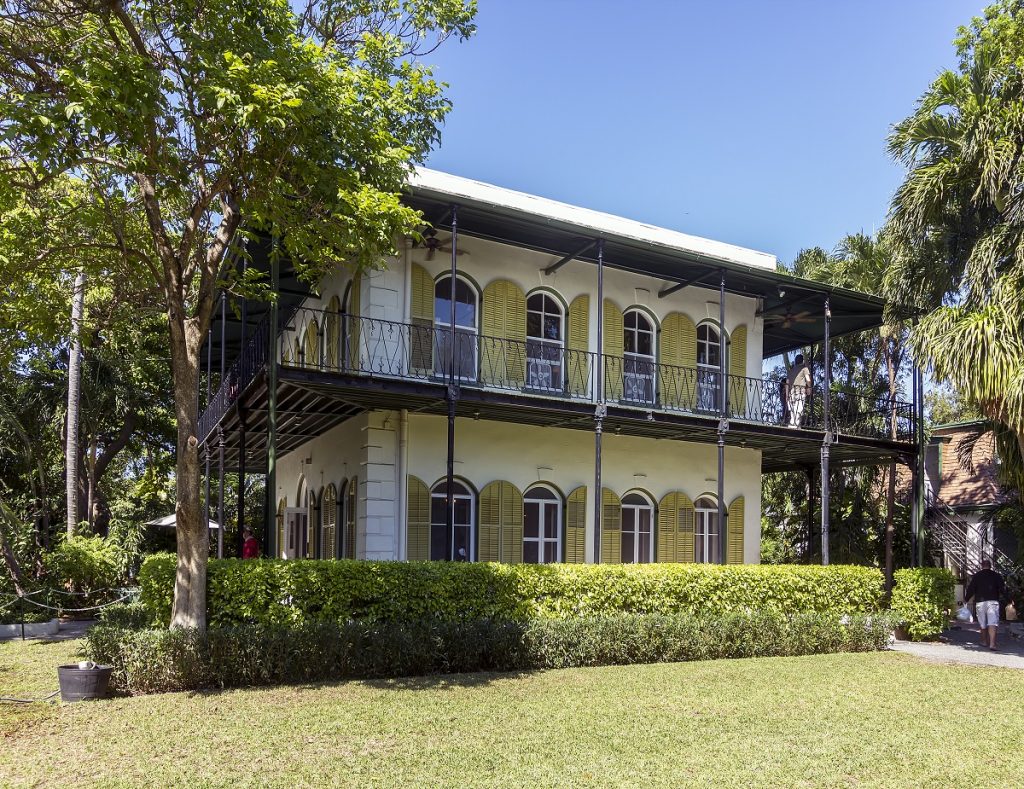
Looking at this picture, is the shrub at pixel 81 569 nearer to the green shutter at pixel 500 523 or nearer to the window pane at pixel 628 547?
the green shutter at pixel 500 523

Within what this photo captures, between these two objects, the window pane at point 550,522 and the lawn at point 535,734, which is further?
the window pane at point 550,522

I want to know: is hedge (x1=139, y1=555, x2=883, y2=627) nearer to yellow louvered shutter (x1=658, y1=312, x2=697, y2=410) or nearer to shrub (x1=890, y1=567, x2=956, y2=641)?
shrub (x1=890, y1=567, x2=956, y2=641)

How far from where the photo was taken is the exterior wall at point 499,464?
44.4 feet

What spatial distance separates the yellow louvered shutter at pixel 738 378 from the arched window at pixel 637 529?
2685 millimetres

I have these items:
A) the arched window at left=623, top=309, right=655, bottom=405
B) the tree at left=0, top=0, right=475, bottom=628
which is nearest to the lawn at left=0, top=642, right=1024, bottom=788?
the tree at left=0, top=0, right=475, bottom=628

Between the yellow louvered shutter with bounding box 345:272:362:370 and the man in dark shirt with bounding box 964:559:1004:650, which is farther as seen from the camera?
the yellow louvered shutter with bounding box 345:272:362:370

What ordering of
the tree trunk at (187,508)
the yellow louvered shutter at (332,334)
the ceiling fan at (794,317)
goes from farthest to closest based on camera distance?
the ceiling fan at (794,317)
the yellow louvered shutter at (332,334)
the tree trunk at (187,508)

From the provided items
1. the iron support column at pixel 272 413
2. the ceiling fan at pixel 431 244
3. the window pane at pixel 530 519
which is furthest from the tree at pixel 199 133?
the window pane at pixel 530 519

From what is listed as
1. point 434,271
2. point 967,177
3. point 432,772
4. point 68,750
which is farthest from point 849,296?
point 68,750

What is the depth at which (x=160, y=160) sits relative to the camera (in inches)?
332

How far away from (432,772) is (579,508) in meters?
9.60

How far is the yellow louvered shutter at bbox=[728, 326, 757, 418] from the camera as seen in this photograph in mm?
17078

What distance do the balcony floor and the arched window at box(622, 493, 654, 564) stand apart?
1289mm

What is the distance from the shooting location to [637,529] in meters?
16.1
